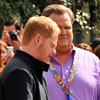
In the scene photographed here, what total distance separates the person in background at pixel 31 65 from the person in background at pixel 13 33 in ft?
8.31

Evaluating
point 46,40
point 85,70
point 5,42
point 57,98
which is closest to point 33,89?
point 46,40

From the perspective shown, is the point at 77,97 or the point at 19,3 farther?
the point at 19,3

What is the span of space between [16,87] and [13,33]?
2715 mm

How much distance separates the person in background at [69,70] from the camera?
96.4 inches

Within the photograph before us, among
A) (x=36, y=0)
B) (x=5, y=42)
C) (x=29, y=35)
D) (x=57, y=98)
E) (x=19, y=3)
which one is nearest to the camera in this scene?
(x=29, y=35)

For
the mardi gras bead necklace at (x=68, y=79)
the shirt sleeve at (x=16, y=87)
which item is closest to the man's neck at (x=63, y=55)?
the mardi gras bead necklace at (x=68, y=79)

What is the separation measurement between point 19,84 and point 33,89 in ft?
0.38

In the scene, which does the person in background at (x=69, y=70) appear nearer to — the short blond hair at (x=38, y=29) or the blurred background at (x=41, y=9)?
the short blond hair at (x=38, y=29)

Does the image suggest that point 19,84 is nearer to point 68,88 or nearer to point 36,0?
point 68,88

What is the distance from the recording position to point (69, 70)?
8.33ft

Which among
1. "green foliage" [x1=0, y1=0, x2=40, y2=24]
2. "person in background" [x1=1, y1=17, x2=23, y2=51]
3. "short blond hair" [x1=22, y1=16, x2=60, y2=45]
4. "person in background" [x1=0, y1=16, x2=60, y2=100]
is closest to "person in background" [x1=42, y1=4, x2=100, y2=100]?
"person in background" [x1=0, y1=16, x2=60, y2=100]

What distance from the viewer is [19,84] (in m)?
1.70

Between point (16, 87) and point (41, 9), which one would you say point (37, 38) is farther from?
point (41, 9)

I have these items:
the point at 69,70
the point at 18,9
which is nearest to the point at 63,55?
the point at 69,70
